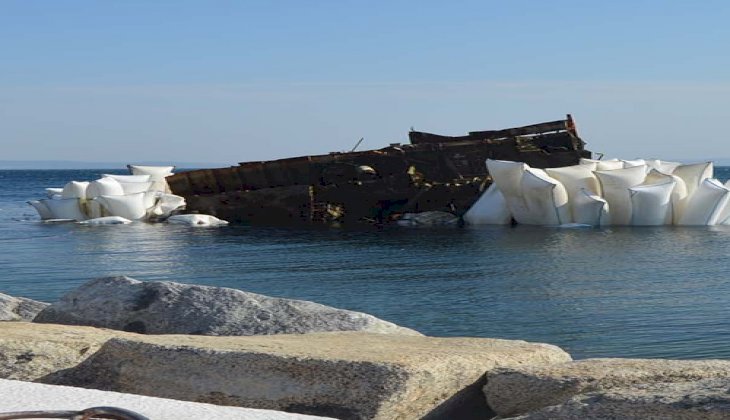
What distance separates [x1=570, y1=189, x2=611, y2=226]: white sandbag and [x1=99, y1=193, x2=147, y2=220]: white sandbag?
14.8 m

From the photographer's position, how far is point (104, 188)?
127 ft

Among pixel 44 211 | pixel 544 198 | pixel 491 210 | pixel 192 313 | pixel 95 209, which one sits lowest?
pixel 44 211

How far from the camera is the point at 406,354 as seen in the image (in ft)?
20.3

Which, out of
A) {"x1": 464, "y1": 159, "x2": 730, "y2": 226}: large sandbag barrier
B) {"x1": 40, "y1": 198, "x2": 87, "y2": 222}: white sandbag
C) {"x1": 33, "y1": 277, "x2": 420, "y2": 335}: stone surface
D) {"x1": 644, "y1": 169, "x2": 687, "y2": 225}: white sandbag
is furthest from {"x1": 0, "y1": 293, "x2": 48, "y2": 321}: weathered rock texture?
{"x1": 40, "y1": 198, "x2": 87, "y2": 222}: white sandbag

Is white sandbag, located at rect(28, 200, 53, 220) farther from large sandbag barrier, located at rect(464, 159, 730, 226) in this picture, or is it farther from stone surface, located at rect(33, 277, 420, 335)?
stone surface, located at rect(33, 277, 420, 335)

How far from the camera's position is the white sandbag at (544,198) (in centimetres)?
3142

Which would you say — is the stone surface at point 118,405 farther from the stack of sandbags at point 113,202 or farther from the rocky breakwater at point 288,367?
the stack of sandbags at point 113,202

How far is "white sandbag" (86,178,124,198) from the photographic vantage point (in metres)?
38.8

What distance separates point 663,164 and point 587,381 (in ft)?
101

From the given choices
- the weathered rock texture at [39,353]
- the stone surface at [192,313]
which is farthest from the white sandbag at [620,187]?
the weathered rock texture at [39,353]

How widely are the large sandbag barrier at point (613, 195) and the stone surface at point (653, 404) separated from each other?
2635cm

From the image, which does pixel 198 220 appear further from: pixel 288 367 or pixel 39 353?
pixel 288 367

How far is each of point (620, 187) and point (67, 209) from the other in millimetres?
19149

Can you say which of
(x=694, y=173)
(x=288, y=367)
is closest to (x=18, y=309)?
(x=288, y=367)
